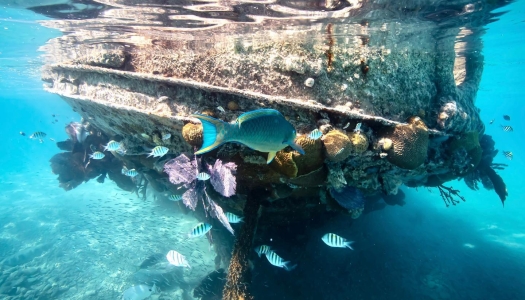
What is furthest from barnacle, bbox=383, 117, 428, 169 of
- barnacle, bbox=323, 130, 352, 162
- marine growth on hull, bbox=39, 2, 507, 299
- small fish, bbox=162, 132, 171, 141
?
small fish, bbox=162, 132, 171, 141

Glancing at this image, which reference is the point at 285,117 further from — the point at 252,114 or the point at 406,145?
the point at 252,114

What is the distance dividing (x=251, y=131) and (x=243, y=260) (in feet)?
14.4

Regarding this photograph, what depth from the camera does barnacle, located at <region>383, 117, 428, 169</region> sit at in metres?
4.72

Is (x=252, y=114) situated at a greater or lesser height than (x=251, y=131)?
greater

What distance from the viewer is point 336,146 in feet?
13.9

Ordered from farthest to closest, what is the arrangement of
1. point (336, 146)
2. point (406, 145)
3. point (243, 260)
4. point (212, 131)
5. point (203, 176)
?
point (243, 260) → point (203, 176) → point (406, 145) → point (336, 146) → point (212, 131)

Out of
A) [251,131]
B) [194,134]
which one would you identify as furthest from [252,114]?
[194,134]

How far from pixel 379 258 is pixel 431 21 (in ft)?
27.1

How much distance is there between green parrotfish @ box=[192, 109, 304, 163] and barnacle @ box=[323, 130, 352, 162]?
1.90m

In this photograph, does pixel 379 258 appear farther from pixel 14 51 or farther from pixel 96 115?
pixel 14 51

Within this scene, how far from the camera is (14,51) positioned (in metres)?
16.0

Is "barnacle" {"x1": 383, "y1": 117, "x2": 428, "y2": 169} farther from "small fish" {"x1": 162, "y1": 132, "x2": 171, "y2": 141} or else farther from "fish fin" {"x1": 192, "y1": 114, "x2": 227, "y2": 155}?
"small fish" {"x1": 162, "y1": 132, "x2": 171, "y2": 141}

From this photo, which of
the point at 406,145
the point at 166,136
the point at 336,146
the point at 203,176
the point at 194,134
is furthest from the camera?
the point at 166,136

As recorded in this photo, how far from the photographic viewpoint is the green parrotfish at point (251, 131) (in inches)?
83.5
